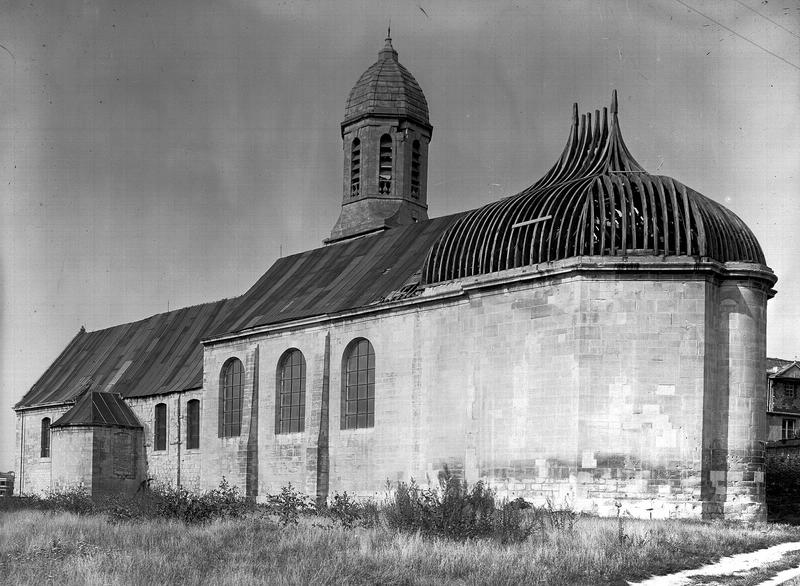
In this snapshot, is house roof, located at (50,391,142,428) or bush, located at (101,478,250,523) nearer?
bush, located at (101,478,250,523)

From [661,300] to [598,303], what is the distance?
1.54 meters

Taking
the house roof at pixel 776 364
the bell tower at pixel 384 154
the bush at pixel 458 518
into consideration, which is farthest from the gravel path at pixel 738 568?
the house roof at pixel 776 364

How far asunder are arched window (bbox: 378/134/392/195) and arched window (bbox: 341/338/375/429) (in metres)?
12.5

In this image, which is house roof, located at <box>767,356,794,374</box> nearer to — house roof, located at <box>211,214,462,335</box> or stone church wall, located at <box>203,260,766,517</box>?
house roof, located at <box>211,214,462,335</box>

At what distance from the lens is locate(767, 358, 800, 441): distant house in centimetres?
5247

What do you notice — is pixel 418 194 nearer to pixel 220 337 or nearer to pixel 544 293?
pixel 220 337

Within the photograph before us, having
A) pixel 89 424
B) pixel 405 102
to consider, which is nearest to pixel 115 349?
pixel 89 424

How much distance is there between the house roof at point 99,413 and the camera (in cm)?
4475

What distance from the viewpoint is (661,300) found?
26.6 meters

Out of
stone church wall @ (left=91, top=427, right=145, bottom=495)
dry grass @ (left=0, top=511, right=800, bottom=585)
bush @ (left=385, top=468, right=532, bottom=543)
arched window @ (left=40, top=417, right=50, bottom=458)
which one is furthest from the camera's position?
arched window @ (left=40, top=417, right=50, bottom=458)

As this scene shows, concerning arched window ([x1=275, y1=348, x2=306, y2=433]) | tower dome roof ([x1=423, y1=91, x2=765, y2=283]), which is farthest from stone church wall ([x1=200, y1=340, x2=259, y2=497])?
tower dome roof ([x1=423, y1=91, x2=765, y2=283])

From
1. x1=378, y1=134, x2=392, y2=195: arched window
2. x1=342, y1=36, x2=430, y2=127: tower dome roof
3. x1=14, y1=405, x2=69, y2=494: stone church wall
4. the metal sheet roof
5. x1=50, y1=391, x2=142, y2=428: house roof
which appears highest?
x1=342, y1=36, x2=430, y2=127: tower dome roof

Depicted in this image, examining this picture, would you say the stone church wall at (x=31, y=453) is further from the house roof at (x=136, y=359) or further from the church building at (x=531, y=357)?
the church building at (x=531, y=357)

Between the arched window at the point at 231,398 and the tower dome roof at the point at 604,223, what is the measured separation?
38.6 ft
